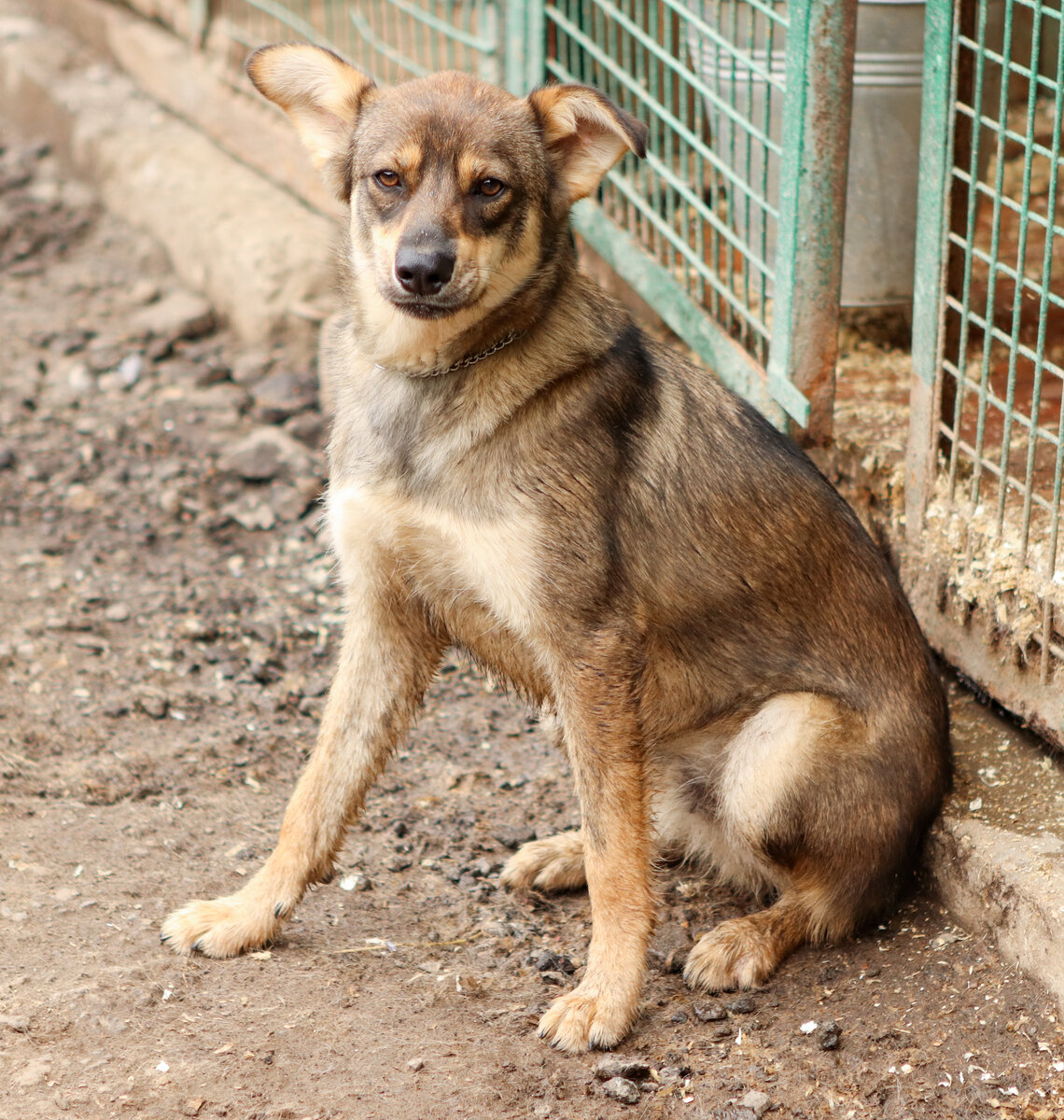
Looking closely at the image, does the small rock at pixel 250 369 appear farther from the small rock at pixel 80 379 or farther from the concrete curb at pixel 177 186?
the small rock at pixel 80 379

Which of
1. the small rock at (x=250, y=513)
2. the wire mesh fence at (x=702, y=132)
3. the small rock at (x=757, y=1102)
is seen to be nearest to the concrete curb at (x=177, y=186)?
the small rock at (x=250, y=513)

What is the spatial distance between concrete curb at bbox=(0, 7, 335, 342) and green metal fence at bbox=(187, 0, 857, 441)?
0.95 meters

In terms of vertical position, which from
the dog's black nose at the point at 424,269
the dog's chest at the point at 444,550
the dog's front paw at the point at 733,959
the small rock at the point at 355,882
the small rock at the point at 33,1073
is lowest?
the small rock at the point at 355,882

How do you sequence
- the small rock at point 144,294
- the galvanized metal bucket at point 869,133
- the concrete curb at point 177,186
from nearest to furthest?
the galvanized metal bucket at point 869,133 < the concrete curb at point 177,186 < the small rock at point 144,294

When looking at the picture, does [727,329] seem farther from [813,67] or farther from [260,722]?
[260,722]

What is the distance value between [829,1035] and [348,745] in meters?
1.41

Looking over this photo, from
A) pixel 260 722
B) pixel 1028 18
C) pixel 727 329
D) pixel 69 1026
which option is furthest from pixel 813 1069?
pixel 1028 18

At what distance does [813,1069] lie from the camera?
10.3 ft

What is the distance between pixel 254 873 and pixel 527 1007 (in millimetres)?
894

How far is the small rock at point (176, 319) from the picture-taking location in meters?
6.93

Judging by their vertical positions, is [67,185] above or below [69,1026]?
above

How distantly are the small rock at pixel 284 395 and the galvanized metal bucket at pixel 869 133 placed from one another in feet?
7.45

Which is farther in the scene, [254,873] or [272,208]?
[272,208]

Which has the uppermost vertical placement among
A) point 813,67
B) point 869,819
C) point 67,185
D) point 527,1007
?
point 813,67
